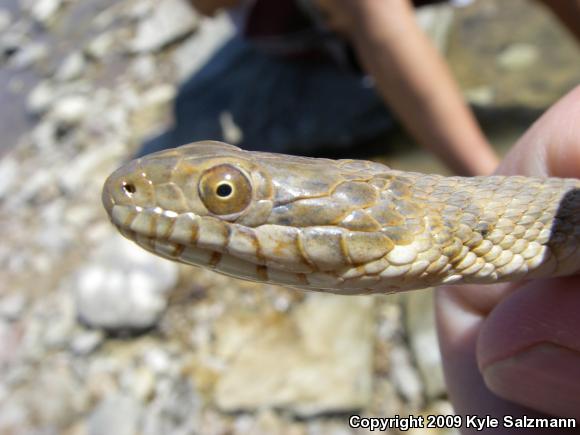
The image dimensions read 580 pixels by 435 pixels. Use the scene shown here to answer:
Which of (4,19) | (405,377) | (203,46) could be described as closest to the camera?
(405,377)

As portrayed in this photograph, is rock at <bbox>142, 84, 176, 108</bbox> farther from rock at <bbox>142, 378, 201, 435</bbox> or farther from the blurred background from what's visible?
rock at <bbox>142, 378, 201, 435</bbox>

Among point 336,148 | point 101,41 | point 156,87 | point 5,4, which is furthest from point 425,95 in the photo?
point 5,4

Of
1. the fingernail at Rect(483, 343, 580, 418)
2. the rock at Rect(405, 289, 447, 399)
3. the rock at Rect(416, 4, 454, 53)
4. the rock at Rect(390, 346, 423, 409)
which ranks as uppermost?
the fingernail at Rect(483, 343, 580, 418)

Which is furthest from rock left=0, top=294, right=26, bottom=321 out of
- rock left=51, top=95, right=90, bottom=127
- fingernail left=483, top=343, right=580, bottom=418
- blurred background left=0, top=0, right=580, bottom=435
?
fingernail left=483, top=343, right=580, bottom=418

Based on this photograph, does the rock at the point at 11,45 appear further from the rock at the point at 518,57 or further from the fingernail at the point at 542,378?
the fingernail at the point at 542,378

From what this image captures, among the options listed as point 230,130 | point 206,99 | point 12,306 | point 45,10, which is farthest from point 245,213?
point 45,10

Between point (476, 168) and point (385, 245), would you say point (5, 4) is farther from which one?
point (385, 245)

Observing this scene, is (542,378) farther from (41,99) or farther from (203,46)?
(41,99)
